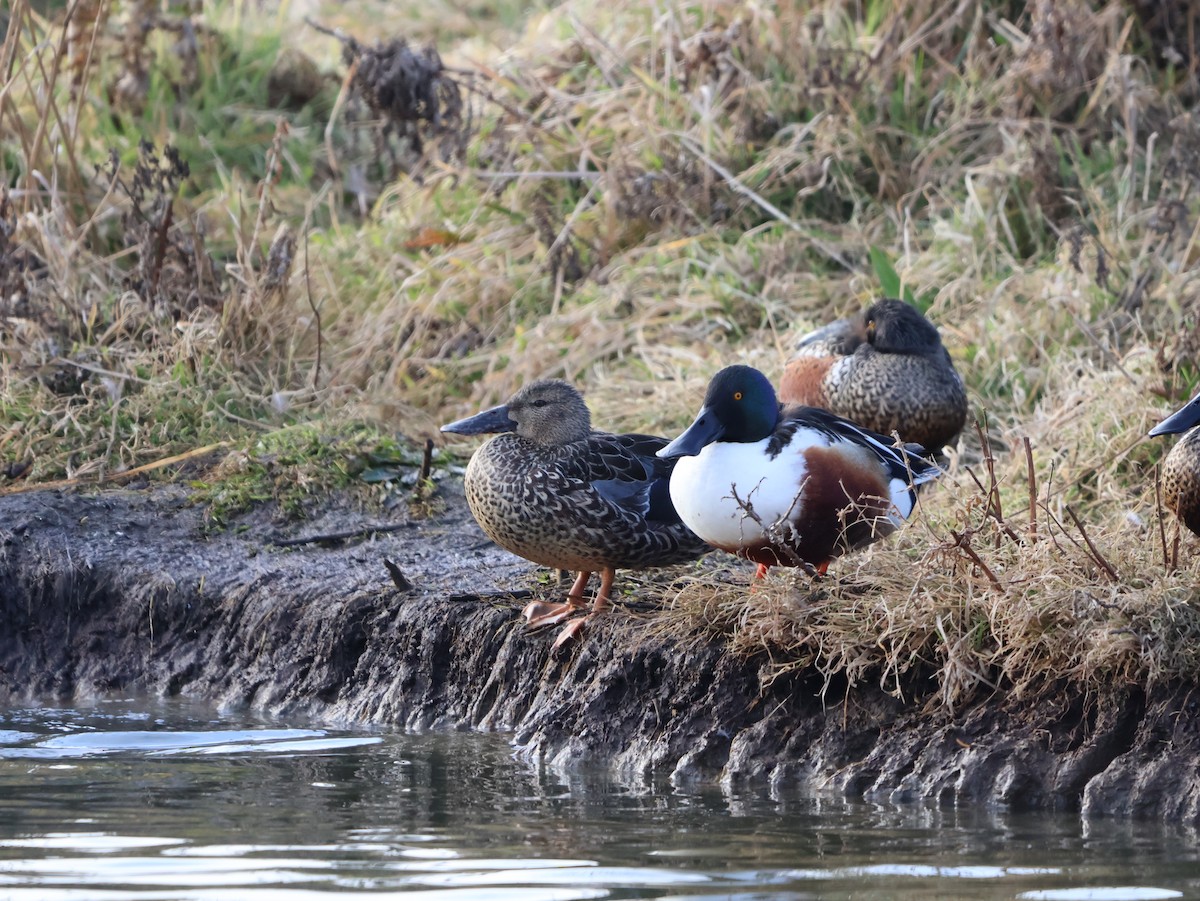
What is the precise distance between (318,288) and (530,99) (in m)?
1.72

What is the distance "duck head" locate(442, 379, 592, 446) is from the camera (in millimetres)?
4363

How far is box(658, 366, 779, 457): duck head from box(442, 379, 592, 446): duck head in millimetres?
555

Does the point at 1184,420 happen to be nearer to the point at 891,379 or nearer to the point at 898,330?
the point at 891,379

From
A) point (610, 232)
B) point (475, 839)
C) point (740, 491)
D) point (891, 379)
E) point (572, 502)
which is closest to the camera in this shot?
point (475, 839)

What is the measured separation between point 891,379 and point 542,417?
1.43m

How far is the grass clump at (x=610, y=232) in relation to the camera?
19.4ft

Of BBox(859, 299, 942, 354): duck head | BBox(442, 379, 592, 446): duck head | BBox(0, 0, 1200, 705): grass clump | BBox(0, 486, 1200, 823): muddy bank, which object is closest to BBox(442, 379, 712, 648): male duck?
BBox(442, 379, 592, 446): duck head

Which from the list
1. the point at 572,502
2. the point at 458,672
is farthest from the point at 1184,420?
the point at 458,672

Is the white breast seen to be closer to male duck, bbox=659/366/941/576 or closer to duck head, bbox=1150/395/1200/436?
male duck, bbox=659/366/941/576

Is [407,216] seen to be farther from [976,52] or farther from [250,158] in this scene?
[976,52]

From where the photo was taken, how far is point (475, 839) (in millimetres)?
2988

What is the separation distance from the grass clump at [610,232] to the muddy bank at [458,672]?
0.47 metres

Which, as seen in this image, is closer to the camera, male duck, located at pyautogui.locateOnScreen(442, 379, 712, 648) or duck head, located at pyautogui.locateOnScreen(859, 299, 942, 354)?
male duck, located at pyautogui.locateOnScreen(442, 379, 712, 648)

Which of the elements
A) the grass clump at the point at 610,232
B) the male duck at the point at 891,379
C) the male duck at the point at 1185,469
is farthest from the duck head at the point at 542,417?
the male duck at the point at 1185,469
